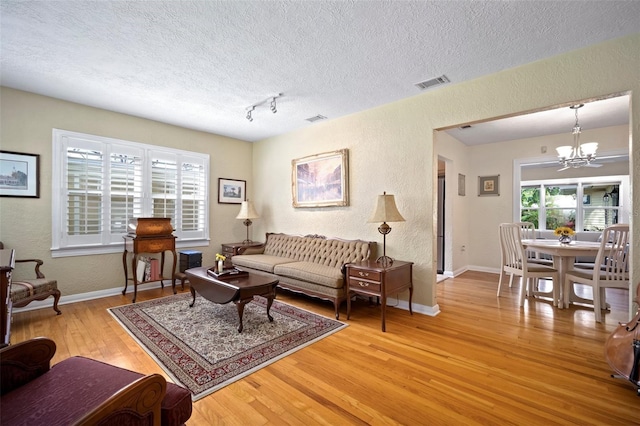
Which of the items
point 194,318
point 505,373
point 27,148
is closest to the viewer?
point 505,373

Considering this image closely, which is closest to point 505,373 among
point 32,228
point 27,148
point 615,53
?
point 615,53

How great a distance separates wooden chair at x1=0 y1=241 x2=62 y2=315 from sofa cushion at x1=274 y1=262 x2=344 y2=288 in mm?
2679

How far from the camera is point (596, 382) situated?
207 cm

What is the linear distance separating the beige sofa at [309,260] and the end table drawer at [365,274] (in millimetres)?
159

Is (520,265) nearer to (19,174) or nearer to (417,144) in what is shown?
(417,144)

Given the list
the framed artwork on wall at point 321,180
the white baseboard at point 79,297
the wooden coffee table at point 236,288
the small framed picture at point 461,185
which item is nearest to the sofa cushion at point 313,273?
the wooden coffee table at point 236,288

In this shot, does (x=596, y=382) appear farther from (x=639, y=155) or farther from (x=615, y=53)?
(x=615, y=53)

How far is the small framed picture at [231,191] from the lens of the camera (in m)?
5.55

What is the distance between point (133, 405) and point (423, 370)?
204cm

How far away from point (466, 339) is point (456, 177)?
389 centimetres

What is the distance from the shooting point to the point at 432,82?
3246 mm

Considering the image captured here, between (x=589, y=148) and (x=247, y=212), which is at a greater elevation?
(x=589, y=148)

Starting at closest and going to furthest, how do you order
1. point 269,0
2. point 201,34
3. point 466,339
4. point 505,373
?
point 269,0, point 505,373, point 201,34, point 466,339

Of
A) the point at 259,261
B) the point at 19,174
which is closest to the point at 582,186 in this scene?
the point at 259,261
